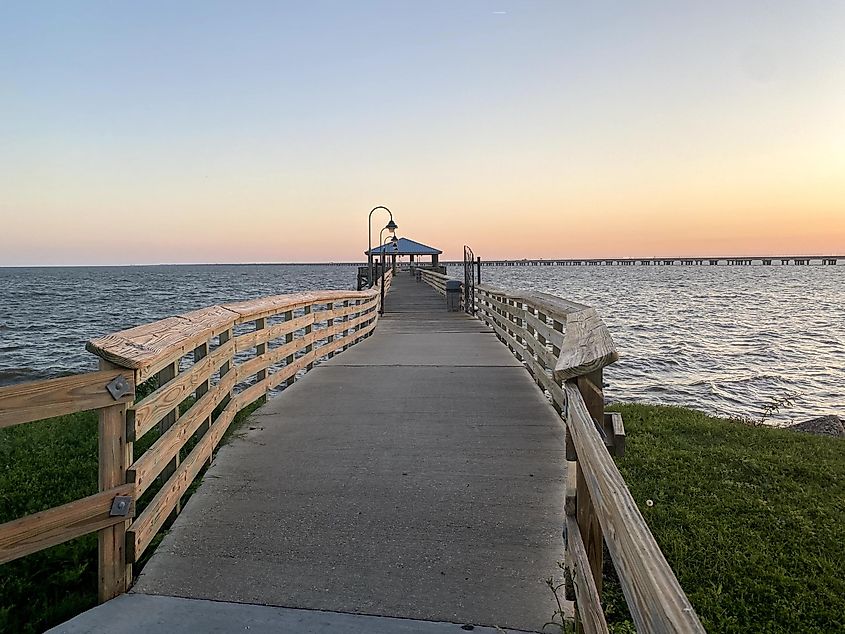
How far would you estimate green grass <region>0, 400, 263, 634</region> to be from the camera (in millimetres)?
3119

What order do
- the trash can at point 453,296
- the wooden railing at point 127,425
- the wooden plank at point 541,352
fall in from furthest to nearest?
the trash can at point 453,296, the wooden plank at point 541,352, the wooden railing at point 127,425

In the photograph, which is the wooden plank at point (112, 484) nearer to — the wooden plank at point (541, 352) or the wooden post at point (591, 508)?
the wooden post at point (591, 508)

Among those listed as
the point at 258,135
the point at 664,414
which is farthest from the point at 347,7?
the point at 664,414

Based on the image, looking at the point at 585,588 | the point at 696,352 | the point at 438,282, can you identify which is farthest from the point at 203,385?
the point at 438,282

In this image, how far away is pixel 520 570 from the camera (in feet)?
10.8

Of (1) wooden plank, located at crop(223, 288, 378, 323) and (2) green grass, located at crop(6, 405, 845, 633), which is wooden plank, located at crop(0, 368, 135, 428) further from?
(1) wooden plank, located at crop(223, 288, 378, 323)

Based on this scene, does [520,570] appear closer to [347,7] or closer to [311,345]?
[311,345]

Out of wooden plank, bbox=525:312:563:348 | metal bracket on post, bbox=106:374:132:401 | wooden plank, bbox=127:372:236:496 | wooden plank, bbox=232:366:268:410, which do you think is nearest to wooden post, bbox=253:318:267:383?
wooden plank, bbox=232:366:268:410

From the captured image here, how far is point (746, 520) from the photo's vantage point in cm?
450

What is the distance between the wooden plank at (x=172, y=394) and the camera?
3225mm

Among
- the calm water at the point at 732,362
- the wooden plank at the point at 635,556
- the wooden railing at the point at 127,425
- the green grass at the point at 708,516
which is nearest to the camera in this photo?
the wooden plank at the point at 635,556

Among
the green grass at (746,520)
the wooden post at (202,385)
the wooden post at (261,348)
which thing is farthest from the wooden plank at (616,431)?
the wooden post at (261,348)

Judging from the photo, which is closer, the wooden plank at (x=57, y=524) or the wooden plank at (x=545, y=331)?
the wooden plank at (x=57, y=524)

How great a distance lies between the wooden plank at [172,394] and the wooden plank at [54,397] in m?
0.25
